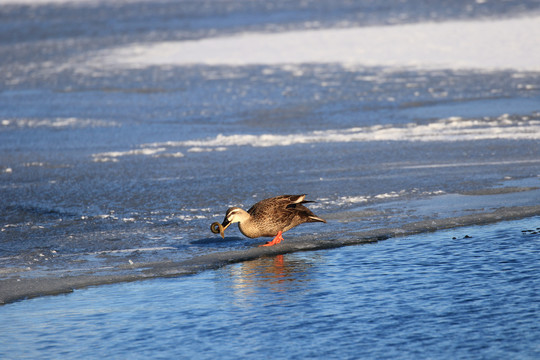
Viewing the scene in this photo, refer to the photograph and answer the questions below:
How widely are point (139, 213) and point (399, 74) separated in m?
10.5

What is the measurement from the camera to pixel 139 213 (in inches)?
352

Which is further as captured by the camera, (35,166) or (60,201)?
(35,166)

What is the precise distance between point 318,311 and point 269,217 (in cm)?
185

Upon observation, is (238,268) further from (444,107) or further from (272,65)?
(272,65)

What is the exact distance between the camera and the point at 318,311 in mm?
5789

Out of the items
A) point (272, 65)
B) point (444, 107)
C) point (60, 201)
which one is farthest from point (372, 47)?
point (60, 201)

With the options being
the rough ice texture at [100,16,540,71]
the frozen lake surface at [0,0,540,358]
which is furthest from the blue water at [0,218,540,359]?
the rough ice texture at [100,16,540,71]

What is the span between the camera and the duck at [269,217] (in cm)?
750

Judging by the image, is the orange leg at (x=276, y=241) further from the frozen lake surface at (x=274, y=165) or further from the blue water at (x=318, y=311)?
the blue water at (x=318, y=311)

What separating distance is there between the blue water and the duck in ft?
1.26

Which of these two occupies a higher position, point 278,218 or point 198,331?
point 278,218

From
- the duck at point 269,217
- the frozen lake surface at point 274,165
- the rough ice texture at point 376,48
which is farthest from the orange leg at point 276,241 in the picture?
the rough ice texture at point 376,48

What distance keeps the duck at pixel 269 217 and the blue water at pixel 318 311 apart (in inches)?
15.1

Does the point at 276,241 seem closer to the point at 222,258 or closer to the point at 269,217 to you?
the point at 269,217
